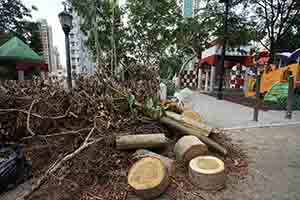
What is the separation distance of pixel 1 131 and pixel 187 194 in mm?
2594

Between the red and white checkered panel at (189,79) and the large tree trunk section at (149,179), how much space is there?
372 inches

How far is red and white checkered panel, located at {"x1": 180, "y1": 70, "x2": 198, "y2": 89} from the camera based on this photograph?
36.5 feet

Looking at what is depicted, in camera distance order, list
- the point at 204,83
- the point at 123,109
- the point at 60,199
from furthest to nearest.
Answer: the point at 204,83 < the point at 123,109 < the point at 60,199

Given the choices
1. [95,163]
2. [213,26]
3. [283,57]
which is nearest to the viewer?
[95,163]

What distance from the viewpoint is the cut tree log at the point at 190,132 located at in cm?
230

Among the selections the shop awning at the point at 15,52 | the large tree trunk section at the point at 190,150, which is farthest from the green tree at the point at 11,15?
the large tree trunk section at the point at 190,150

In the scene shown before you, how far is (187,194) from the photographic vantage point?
5.54 feet

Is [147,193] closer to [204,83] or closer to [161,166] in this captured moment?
[161,166]

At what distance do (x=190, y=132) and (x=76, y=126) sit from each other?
63.7 inches

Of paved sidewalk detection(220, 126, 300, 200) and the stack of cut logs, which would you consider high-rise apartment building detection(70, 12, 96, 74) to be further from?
paved sidewalk detection(220, 126, 300, 200)

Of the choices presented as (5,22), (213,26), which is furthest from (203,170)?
(5,22)

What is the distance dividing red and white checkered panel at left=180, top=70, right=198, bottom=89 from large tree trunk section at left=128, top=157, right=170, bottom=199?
9450 mm

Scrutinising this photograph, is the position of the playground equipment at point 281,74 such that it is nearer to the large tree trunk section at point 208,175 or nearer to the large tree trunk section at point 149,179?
the large tree trunk section at point 208,175

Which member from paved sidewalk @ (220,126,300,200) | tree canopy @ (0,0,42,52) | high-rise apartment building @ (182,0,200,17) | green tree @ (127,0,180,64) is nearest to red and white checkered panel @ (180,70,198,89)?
green tree @ (127,0,180,64)
